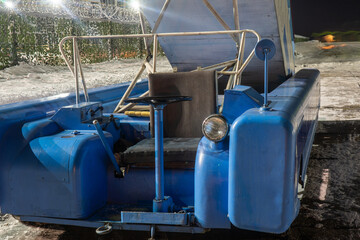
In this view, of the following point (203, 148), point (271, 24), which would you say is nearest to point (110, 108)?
point (271, 24)

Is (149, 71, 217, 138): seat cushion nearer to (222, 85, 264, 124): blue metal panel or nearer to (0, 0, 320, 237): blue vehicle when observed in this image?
(0, 0, 320, 237): blue vehicle

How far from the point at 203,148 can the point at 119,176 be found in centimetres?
Answer: 74

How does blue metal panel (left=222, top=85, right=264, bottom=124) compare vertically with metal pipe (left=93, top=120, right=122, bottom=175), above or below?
above

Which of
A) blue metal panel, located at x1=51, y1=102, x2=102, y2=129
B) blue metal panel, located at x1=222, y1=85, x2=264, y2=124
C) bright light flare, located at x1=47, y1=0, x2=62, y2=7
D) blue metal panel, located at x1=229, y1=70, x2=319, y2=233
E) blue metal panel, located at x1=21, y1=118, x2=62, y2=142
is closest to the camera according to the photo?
blue metal panel, located at x1=229, y1=70, x2=319, y2=233

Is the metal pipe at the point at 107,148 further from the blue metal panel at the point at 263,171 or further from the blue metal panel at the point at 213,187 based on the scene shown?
the blue metal panel at the point at 263,171

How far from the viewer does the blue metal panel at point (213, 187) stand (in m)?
2.34

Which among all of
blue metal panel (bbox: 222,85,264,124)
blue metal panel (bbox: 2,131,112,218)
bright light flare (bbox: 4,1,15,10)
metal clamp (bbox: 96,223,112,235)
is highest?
bright light flare (bbox: 4,1,15,10)

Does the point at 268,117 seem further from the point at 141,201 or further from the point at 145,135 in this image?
the point at 145,135

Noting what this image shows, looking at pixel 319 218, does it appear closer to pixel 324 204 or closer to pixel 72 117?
pixel 324 204

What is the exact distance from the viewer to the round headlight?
93.4 inches

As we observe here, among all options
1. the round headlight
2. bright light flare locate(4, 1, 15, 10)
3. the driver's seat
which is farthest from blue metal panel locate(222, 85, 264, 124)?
bright light flare locate(4, 1, 15, 10)

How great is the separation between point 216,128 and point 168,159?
1.69 ft

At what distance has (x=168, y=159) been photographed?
2742mm

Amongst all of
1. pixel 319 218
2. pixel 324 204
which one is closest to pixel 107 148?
pixel 319 218
